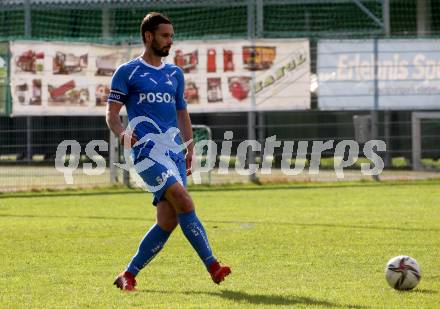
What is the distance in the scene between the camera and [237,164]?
72.1 ft

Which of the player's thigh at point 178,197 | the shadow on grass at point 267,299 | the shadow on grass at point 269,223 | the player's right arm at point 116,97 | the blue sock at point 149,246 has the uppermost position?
the player's right arm at point 116,97

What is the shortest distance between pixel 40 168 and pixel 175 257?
46.1ft

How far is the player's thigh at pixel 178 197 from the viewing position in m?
7.72

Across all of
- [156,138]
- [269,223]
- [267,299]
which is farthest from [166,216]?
[269,223]

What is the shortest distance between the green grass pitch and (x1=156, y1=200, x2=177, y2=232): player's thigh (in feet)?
1.53

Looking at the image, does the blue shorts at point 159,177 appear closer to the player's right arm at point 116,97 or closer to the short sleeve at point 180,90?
the player's right arm at point 116,97

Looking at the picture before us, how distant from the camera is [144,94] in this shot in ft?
25.8

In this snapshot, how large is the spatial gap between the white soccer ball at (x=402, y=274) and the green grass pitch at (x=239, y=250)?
0.09m

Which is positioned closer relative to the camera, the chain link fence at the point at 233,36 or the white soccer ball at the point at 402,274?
the white soccer ball at the point at 402,274

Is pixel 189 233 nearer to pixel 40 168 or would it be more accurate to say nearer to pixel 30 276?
pixel 30 276

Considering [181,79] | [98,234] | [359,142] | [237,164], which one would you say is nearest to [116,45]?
[237,164]

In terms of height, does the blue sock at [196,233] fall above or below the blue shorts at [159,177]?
below

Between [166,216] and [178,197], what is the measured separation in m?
0.26

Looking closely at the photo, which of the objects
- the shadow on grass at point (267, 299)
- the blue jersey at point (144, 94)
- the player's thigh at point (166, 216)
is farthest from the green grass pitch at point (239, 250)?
the blue jersey at point (144, 94)
